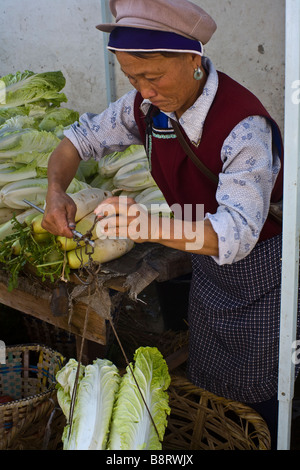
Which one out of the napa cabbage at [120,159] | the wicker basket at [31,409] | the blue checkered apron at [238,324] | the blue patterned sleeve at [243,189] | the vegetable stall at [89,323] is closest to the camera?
the blue patterned sleeve at [243,189]

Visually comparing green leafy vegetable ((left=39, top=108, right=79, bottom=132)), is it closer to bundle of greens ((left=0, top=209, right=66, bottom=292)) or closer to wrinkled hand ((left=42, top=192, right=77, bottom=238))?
bundle of greens ((left=0, top=209, right=66, bottom=292))

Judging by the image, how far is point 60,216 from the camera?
2.12 m

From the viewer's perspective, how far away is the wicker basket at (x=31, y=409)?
2.29 metres

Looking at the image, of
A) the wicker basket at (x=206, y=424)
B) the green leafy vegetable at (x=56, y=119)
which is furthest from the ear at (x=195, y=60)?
the green leafy vegetable at (x=56, y=119)

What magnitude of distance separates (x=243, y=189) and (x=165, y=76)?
1.60 ft

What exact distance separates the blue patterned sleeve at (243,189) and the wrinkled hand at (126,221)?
21 cm

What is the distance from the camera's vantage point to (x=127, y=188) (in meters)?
3.03

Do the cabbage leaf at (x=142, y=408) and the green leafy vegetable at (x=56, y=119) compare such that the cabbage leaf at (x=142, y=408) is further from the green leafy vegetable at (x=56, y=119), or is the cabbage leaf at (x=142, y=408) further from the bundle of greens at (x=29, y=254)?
the green leafy vegetable at (x=56, y=119)

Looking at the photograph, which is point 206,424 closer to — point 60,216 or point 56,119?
point 60,216

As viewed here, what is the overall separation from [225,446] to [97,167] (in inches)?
73.4

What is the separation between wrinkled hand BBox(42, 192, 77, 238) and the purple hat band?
2.39ft

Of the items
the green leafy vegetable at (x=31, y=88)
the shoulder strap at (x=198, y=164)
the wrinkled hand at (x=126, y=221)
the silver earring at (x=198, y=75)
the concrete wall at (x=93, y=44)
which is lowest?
the wrinkled hand at (x=126, y=221)

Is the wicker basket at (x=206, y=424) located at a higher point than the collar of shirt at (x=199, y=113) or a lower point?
lower
